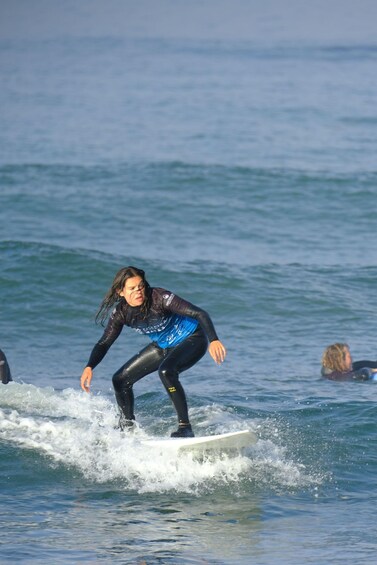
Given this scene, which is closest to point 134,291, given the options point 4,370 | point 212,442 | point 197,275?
point 212,442

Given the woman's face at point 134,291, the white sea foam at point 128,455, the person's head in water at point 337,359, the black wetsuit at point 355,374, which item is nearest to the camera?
the woman's face at point 134,291

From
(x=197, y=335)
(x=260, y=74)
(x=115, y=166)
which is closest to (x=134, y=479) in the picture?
(x=197, y=335)

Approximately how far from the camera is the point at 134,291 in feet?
28.4

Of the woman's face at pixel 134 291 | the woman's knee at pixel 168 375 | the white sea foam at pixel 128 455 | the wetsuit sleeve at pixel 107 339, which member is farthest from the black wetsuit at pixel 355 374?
the woman's face at pixel 134 291

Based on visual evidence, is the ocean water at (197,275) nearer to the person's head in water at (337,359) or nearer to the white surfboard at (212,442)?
the white surfboard at (212,442)

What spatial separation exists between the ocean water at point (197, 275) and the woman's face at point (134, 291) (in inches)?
52.6

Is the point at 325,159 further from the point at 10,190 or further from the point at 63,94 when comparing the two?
the point at 63,94

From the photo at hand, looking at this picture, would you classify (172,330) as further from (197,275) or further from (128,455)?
(197,275)

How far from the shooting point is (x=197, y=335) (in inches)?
357

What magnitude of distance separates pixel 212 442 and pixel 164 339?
0.98 meters

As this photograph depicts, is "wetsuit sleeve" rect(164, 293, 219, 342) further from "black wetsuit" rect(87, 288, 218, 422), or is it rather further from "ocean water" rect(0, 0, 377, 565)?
"ocean water" rect(0, 0, 377, 565)

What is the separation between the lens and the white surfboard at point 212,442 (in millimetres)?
8805

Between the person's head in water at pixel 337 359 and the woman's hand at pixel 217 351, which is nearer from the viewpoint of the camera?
the woman's hand at pixel 217 351

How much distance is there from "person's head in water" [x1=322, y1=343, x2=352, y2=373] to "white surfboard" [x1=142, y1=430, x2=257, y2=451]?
3.80 m
